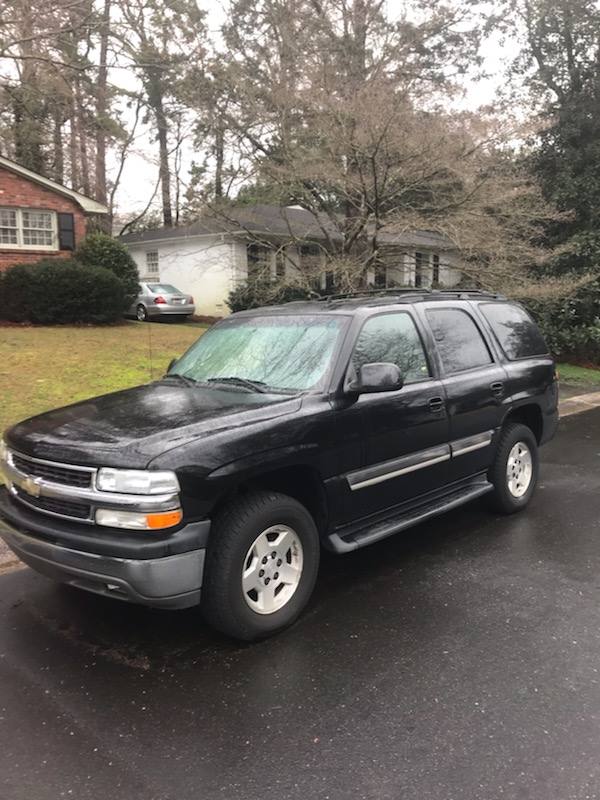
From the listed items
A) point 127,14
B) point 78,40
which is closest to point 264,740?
point 127,14

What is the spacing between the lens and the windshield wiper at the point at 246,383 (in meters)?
4.02

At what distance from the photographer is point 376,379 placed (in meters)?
3.82

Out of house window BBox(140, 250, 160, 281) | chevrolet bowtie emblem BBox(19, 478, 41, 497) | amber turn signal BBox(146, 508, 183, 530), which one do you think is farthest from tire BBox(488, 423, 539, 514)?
house window BBox(140, 250, 160, 281)

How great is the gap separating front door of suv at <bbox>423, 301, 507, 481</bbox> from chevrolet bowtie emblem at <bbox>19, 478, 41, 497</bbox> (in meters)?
2.80

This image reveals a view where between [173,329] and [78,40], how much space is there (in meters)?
8.38

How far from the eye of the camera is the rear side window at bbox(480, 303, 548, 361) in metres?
5.59

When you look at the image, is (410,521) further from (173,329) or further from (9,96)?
(9,96)

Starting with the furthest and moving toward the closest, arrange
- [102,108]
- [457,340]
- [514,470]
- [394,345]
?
[102,108], [514,470], [457,340], [394,345]

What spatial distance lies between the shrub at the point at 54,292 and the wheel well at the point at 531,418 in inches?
525

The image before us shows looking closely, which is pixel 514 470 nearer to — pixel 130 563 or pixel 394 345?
pixel 394 345

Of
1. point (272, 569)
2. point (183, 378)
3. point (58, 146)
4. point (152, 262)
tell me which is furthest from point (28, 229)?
point (272, 569)

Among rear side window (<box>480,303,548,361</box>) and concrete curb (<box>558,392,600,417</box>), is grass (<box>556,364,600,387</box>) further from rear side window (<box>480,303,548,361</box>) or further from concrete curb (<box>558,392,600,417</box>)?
rear side window (<box>480,303,548,361</box>)

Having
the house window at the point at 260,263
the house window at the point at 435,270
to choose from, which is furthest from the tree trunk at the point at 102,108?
the house window at the point at 435,270

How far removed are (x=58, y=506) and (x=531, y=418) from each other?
425cm
